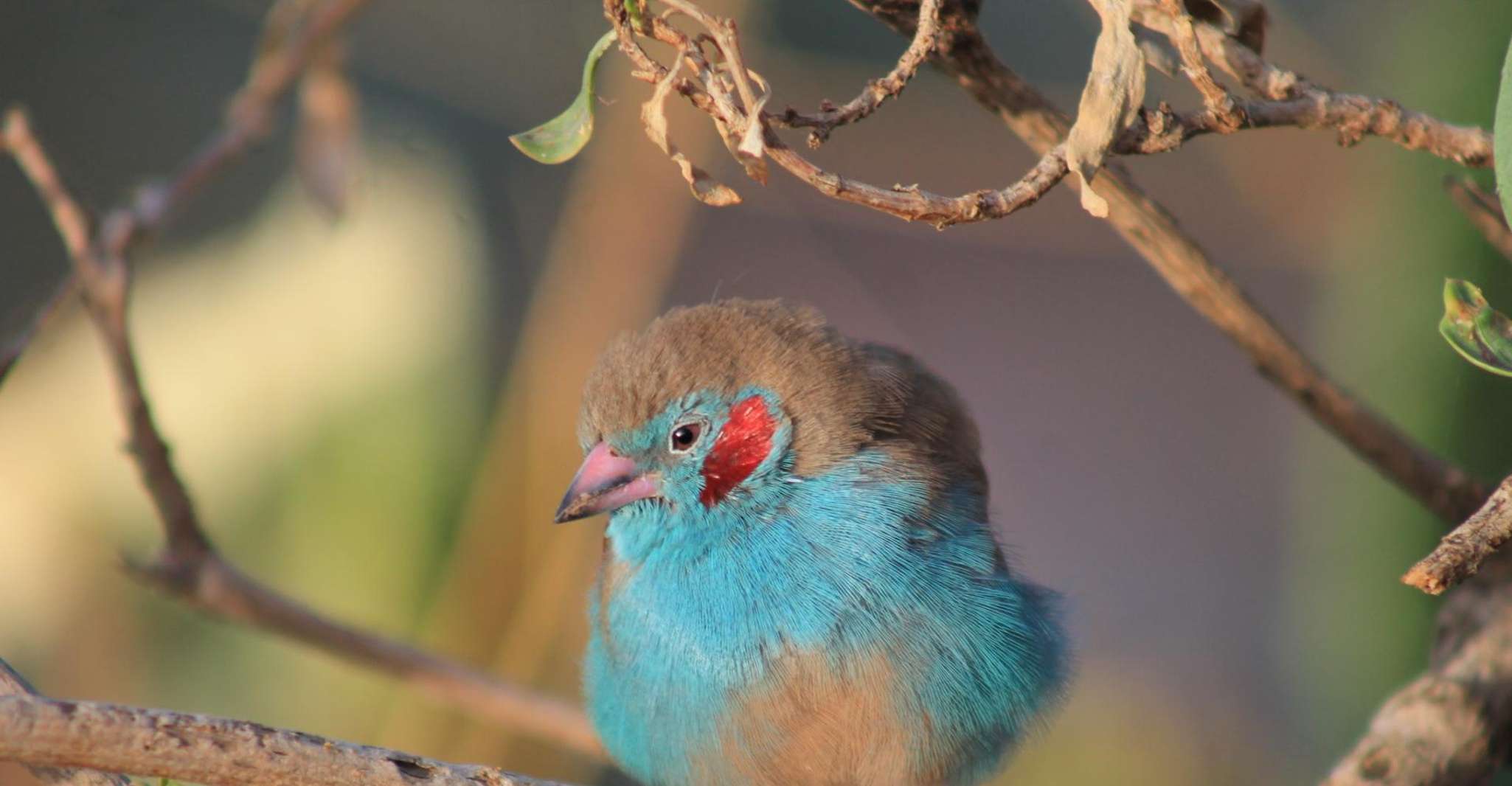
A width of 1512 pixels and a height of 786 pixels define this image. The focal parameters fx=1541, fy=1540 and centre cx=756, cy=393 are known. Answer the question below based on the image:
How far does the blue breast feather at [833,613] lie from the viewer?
2812mm

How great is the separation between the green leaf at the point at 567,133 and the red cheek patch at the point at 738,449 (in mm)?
1043

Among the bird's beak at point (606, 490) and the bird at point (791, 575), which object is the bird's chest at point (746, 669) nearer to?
the bird at point (791, 575)

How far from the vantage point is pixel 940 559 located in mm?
2922

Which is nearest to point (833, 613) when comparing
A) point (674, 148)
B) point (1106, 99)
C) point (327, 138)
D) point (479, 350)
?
point (674, 148)

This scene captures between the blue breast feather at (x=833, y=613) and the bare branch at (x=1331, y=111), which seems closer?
the bare branch at (x=1331, y=111)

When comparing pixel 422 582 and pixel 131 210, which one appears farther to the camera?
pixel 422 582

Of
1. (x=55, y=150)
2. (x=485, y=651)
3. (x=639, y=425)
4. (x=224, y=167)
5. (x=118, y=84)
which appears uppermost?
(x=118, y=84)

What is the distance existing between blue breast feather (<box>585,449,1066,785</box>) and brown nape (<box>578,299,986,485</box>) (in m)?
0.08

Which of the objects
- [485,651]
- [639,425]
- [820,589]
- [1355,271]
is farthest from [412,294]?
[1355,271]

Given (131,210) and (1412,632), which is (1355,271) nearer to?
(1412,632)

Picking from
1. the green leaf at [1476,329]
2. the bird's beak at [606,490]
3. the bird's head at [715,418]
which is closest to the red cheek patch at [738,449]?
the bird's head at [715,418]

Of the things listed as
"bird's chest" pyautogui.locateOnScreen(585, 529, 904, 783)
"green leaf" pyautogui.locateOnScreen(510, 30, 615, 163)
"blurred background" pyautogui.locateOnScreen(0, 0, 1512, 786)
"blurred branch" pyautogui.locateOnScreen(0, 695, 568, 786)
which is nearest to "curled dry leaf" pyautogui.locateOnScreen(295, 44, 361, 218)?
"blurred background" pyautogui.locateOnScreen(0, 0, 1512, 786)

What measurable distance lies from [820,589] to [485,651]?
189cm

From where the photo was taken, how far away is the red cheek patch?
3.04 metres
